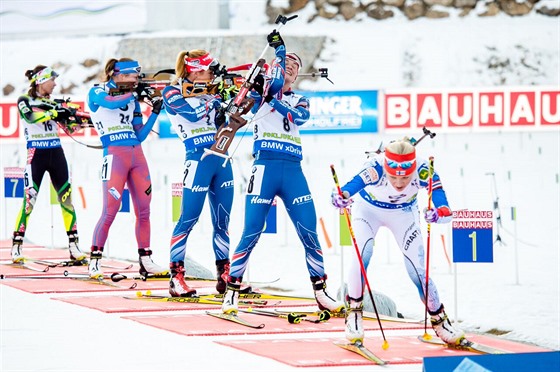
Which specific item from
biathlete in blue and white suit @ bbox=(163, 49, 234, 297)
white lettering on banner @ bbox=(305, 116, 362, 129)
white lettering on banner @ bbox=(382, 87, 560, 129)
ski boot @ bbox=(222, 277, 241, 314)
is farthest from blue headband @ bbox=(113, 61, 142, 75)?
white lettering on banner @ bbox=(382, 87, 560, 129)

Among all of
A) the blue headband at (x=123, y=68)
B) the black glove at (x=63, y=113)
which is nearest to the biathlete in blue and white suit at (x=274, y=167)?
the blue headband at (x=123, y=68)

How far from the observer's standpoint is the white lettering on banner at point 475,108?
2159cm

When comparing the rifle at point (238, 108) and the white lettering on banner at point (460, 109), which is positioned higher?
the white lettering on banner at point (460, 109)

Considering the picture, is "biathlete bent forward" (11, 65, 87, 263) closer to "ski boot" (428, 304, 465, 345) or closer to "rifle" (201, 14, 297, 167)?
"rifle" (201, 14, 297, 167)

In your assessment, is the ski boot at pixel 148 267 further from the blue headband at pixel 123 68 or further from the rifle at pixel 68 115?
the blue headband at pixel 123 68

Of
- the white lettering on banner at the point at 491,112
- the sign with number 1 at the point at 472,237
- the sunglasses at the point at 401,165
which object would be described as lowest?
the sign with number 1 at the point at 472,237

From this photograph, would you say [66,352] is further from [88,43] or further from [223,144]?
[88,43]

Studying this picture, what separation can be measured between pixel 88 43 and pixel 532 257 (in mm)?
18320

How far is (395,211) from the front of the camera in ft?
23.3

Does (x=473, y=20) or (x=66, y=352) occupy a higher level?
(x=473, y=20)

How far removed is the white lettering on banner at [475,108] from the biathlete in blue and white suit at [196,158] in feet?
40.8

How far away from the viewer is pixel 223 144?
333 inches

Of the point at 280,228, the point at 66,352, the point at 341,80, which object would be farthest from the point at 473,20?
the point at 66,352

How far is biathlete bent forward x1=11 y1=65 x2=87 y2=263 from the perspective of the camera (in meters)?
11.4
